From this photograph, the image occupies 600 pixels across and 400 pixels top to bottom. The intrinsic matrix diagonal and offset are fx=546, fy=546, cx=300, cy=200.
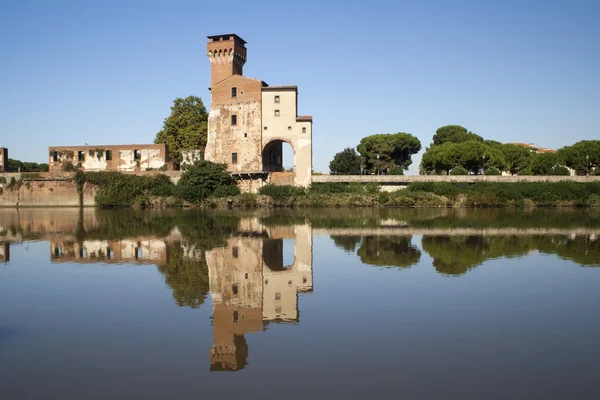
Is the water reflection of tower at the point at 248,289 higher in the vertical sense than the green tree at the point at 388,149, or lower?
lower

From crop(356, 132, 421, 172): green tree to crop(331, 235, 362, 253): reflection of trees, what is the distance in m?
43.6

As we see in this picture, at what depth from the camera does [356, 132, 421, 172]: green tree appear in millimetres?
65062

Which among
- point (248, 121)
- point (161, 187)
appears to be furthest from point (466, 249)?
point (161, 187)

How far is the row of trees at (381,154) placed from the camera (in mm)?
65188

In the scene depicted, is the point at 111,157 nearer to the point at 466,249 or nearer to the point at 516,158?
the point at 466,249

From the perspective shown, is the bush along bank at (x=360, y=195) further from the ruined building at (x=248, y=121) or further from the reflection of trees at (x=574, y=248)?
the reflection of trees at (x=574, y=248)

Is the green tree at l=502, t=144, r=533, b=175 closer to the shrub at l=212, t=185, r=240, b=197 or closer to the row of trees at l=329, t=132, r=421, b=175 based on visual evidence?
the row of trees at l=329, t=132, r=421, b=175

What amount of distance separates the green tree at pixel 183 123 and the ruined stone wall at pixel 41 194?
9.45 metres

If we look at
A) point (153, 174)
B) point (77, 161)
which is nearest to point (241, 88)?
point (153, 174)

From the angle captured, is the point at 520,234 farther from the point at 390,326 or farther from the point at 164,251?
the point at 390,326

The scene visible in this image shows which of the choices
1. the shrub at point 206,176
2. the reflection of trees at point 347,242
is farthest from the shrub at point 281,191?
the reflection of trees at point 347,242

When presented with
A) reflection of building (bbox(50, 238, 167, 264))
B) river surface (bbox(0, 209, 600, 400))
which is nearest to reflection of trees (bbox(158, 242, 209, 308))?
river surface (bbox(0, 209, 600, 400))

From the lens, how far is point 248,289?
1143cm

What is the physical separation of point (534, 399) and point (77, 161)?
47.5 metres
